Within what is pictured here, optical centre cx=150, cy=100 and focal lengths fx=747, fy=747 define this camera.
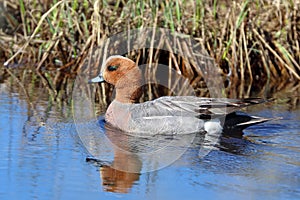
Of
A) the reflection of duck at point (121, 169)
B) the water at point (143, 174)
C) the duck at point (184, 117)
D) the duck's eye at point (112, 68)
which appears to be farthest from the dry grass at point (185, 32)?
the reflection of duck at point (121, 169)

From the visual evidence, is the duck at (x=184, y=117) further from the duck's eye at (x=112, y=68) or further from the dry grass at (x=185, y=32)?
the dry grass at (x=185, y=32)

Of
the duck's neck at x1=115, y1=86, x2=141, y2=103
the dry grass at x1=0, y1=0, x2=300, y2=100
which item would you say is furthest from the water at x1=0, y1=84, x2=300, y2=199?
the dry grass at x1=0, y1=0, x2=300, y2=100

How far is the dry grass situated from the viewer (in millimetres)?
7594

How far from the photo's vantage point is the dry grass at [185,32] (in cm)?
759

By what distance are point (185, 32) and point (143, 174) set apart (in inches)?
140

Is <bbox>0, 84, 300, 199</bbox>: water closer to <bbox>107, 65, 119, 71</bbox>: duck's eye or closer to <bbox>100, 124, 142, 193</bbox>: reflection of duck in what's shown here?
<bbox>100, 124, 142, 193</bbox>: reflection of duck

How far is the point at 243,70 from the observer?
7867 millimetres

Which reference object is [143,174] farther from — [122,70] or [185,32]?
[185,32]

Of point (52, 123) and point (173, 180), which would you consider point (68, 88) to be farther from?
point (173, 180)

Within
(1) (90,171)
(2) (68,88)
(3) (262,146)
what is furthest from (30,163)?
(2) (68,88)

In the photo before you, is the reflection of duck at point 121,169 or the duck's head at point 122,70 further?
the duck's head at point 122,70

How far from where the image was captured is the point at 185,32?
7.72m

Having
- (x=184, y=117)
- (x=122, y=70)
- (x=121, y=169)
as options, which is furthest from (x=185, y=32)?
(x=121, y=169)

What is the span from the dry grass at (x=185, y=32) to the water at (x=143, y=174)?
1.94m
